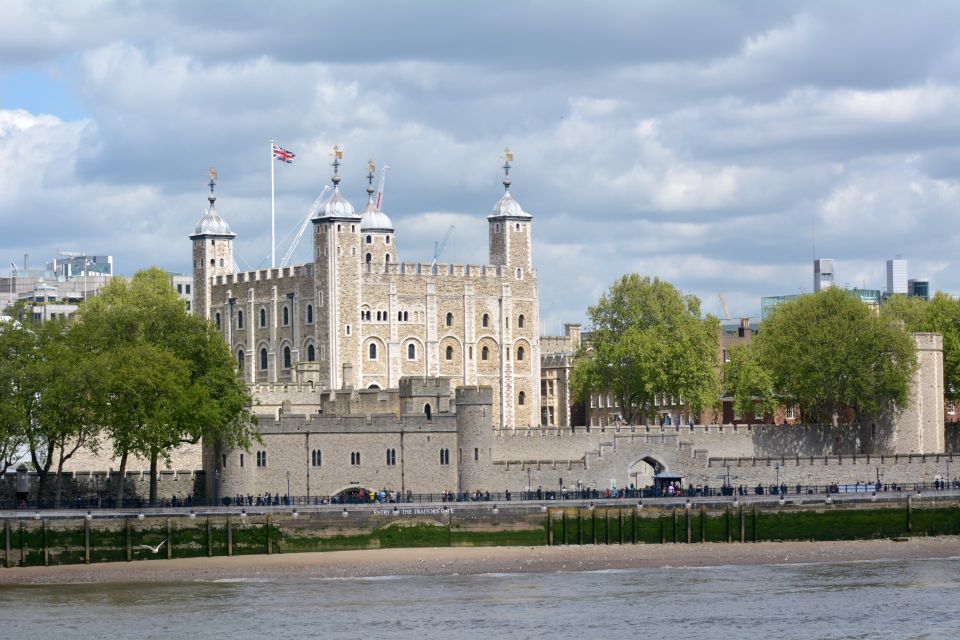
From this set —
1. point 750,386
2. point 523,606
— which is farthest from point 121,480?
point 750,386

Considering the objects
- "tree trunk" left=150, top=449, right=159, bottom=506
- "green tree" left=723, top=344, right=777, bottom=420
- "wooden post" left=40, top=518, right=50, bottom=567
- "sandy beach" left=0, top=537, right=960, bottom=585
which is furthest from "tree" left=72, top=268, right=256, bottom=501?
"green tree" left=723, top=344, right=777, bottom=420

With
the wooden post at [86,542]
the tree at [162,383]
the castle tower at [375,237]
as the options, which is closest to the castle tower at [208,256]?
the castle tower at [375,237]

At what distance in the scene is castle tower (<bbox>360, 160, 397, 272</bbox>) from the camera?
138 metres

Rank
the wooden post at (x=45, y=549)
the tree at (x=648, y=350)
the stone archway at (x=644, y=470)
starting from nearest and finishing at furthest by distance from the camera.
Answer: the wooden post at (x=45, y=549) < the stone archway at (x=644, y=470) < the tree at (x=648, y=350)

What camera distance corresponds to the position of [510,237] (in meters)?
144

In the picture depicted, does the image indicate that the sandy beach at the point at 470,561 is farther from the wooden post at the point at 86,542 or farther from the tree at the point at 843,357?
the tree at the point at 843,357

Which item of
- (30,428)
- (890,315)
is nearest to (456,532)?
(30,428)

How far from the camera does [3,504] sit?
98.2 m

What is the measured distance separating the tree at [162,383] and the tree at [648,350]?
92.9ft

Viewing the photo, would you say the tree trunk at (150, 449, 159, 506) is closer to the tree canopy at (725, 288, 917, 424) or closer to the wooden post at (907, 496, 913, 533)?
the wooden post at (907, 496, 913, 533)

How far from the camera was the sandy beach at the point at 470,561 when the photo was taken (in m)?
87.0

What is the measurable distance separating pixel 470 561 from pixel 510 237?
56.0m

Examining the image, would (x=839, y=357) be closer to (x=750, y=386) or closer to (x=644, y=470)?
(x=750, y=386)

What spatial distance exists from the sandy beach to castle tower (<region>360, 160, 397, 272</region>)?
45623mm
